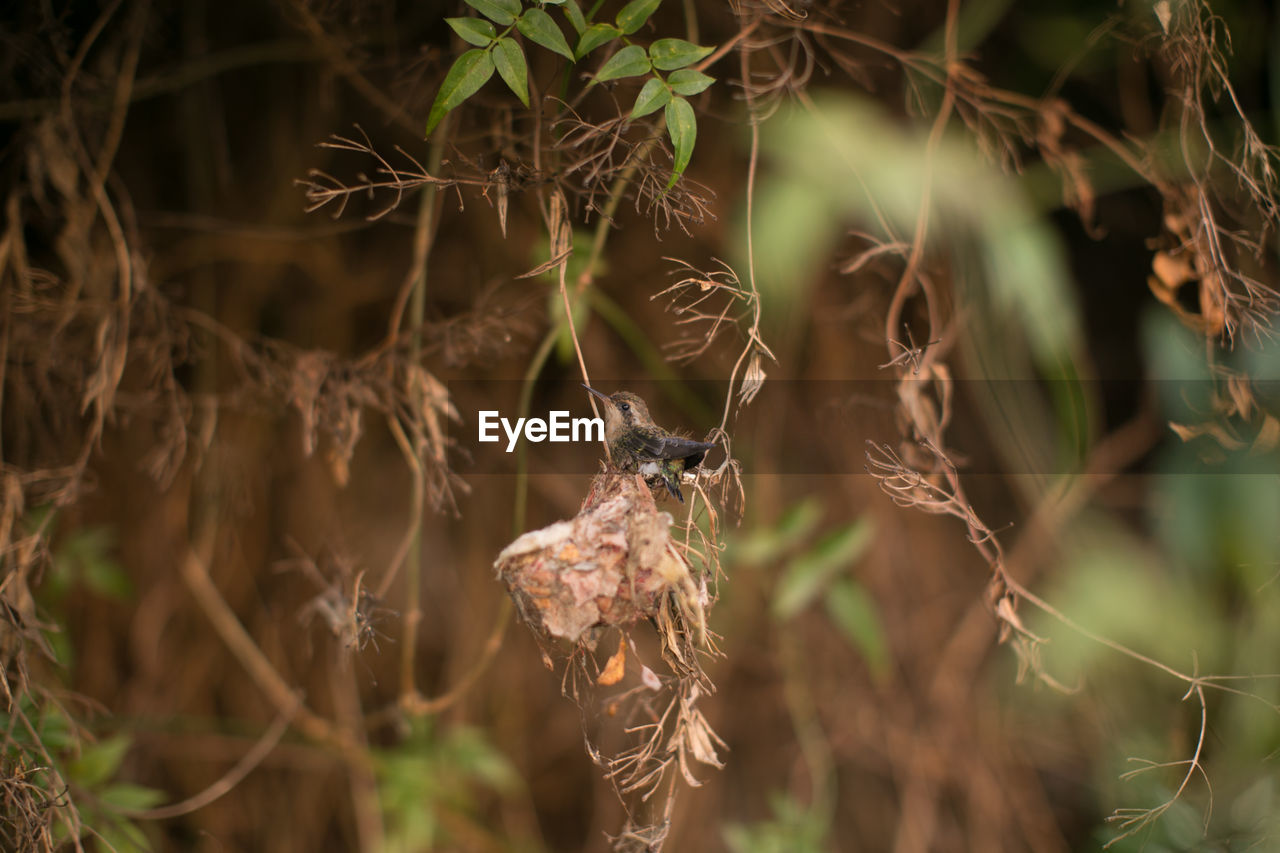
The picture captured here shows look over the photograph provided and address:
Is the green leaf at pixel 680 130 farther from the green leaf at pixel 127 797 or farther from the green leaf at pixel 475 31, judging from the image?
the green leaf at pixel 127 797

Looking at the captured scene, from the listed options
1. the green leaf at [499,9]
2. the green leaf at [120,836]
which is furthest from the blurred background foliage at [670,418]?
the green leaf at [499,9]

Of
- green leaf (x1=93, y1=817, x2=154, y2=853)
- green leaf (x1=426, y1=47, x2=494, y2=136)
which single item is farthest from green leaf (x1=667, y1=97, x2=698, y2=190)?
green leaf (x1=93, y1=817, x2=154, y2=853)

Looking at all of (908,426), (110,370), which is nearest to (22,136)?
(110,370)

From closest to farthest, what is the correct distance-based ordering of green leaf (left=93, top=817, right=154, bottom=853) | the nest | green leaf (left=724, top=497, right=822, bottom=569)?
the nest < green leaf (left=93, top=817, right=154, bottom=853) < green leaf (left=724, top=497, right=822, bottom=569)

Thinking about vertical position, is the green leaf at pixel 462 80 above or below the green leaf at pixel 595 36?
below

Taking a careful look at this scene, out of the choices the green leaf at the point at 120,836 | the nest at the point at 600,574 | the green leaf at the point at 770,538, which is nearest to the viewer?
the nest at the point at 600,574

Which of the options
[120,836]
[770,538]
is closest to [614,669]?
[770,538]

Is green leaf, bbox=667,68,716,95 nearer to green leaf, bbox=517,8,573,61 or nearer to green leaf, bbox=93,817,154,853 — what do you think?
green leaf, bbox=517,8,573,61
